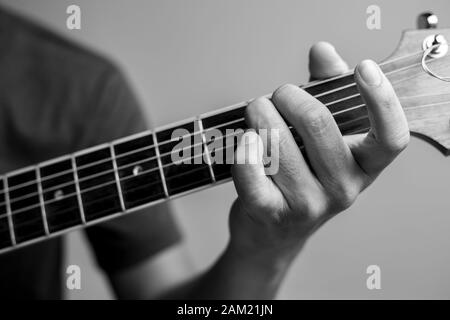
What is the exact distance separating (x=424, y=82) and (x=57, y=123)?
2.21 feet

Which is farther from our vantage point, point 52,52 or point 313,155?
point 52,52

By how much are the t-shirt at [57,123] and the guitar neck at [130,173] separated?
0.81ft

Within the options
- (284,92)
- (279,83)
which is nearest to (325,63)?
(284,92)

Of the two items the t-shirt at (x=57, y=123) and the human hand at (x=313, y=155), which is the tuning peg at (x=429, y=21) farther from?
the t-shirt at (x=57, y=123)

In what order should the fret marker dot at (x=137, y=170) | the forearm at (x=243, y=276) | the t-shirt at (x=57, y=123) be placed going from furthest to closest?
the t-shirt at (x=57, y=123), the forearm at (x=243, y=276), the fret marker dot at (x=137, y=170)

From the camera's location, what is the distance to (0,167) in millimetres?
928

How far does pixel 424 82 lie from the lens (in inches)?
20.5

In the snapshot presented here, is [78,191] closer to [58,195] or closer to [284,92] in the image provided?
[58,195]

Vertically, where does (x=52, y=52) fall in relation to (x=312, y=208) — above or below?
above

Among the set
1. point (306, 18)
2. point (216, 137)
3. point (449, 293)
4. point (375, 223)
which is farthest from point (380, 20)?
point (216, 137)

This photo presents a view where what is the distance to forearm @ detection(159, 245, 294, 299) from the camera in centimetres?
70

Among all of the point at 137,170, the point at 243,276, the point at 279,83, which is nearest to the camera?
the point at 137,170

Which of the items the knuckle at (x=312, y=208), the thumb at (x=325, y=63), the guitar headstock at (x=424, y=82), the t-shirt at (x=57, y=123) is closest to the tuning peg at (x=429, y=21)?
the guitar headstock at (x=424, y=82)

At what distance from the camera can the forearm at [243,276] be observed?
0.70m
